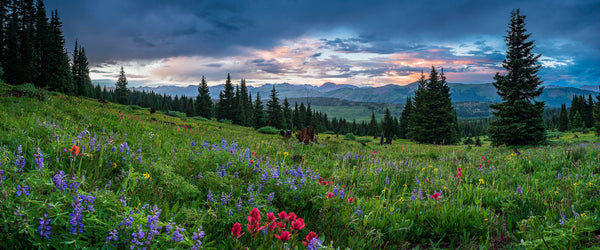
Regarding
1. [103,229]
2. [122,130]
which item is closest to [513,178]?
[103,229]

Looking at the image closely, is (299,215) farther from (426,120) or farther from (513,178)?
(426,120)

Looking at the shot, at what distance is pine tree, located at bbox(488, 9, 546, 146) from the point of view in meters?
25.1

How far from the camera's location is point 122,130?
24.5 ft

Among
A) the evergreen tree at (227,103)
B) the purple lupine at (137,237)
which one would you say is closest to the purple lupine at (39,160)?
the purple lupine at (137,237)

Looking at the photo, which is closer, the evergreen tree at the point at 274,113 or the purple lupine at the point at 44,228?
the purple lupine at the point at 44,228

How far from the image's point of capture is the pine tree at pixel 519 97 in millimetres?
25062

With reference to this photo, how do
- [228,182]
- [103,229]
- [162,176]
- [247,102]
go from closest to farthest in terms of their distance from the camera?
[103,229], [162,176], [228,182], [247,102]

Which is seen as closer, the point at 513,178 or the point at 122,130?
the point at 513,178

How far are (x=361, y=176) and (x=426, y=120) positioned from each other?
47.9 m

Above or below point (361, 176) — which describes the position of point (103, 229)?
above

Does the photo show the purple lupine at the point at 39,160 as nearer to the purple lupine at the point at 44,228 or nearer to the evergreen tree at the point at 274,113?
the purple lupine at the point at 44,228

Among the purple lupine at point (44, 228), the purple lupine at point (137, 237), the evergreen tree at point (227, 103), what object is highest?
the evergreen tree at point (227, 103)

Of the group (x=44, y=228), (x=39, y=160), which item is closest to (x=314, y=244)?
(x=44, y=228)

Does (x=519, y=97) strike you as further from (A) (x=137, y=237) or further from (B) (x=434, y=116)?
(A) (x=137, y=237)
